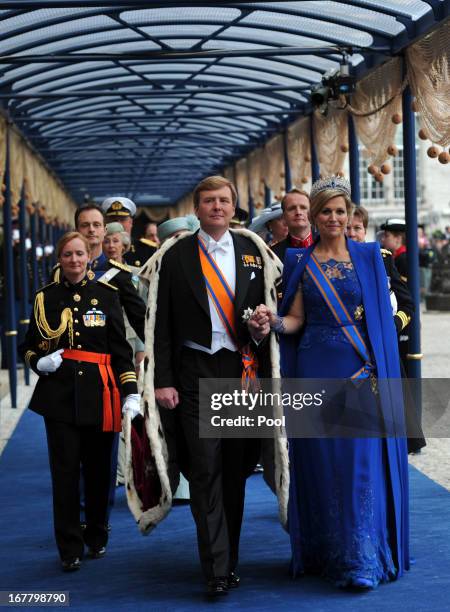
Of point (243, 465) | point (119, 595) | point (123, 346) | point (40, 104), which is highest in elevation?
point (40, 104)

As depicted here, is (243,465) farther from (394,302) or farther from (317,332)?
(394,302)

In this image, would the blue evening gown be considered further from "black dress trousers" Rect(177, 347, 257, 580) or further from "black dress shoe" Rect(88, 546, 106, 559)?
"black dress shoe" Rect(88, 546, 106, 559)

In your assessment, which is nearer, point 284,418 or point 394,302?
point 284,418

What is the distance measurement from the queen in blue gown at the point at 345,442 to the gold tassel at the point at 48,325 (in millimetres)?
1122

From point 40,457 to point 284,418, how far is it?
4576 mm

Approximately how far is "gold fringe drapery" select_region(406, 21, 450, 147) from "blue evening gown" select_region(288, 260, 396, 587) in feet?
10.8

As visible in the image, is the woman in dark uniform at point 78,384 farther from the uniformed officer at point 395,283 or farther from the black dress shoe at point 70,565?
the uniformed officer at point 395,283

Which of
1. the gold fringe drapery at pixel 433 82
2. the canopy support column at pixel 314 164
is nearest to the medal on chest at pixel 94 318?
the gold fringe drapery at pixel 433 82

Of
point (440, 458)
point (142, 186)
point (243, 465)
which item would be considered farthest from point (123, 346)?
point (142, 186)

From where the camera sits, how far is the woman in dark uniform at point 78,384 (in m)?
5.88

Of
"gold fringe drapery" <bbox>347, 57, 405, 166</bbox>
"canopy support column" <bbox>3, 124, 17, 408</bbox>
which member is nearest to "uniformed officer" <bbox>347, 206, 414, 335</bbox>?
"gold fringe drapery" <bbox>347, 57, 405, 166</bbox>

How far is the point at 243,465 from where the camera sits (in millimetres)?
5527

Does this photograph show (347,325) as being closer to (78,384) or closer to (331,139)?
(78,384)

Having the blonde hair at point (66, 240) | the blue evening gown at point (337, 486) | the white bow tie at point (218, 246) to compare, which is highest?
the blonde hair at point (66, 240)
